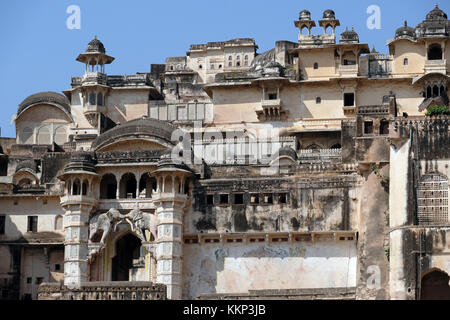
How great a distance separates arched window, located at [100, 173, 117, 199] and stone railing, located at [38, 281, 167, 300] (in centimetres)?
984

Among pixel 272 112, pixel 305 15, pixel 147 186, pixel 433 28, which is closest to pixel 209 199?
pixel 147 186

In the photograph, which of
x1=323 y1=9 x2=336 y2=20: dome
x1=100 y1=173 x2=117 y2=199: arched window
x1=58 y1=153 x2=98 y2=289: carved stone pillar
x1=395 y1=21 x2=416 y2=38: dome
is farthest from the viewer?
x1=323 y1=9 x2=336 y2=20: dome

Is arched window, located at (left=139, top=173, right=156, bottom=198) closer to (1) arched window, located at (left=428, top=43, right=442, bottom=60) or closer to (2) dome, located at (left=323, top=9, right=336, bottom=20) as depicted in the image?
(2) dome, located at (left=323, top=9, right=336, bottom=20)

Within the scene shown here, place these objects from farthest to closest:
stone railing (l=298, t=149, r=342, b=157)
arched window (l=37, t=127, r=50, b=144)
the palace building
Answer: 1. arched window (l=37, t=127, r=50, b=144)
2. stone railing (l=298, t=149, r=342, b=157)
3. the palace building

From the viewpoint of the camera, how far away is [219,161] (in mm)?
57938

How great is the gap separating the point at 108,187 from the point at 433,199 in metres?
15.4

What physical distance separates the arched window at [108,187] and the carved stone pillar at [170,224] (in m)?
2.60

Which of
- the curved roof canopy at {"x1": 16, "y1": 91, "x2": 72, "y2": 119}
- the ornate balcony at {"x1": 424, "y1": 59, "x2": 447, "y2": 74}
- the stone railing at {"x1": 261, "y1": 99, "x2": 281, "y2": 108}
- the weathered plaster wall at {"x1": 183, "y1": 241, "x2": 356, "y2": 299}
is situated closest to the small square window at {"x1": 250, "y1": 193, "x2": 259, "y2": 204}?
the weathered plaster wall at {"x1": 183, "y1": 241, "x2": 356, "y2": 299}

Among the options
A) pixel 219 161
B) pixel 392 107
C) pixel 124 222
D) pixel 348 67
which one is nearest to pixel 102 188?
pixel 124 222

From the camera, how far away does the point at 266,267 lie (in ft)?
165

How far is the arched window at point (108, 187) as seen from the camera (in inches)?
2079

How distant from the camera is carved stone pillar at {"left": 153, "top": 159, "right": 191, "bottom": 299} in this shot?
49.6 m

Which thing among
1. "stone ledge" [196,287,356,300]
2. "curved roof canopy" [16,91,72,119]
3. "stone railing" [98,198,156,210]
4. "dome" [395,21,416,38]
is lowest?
"stone ledge" [196,287,356,300]

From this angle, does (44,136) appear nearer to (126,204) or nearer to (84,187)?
(84,187)
